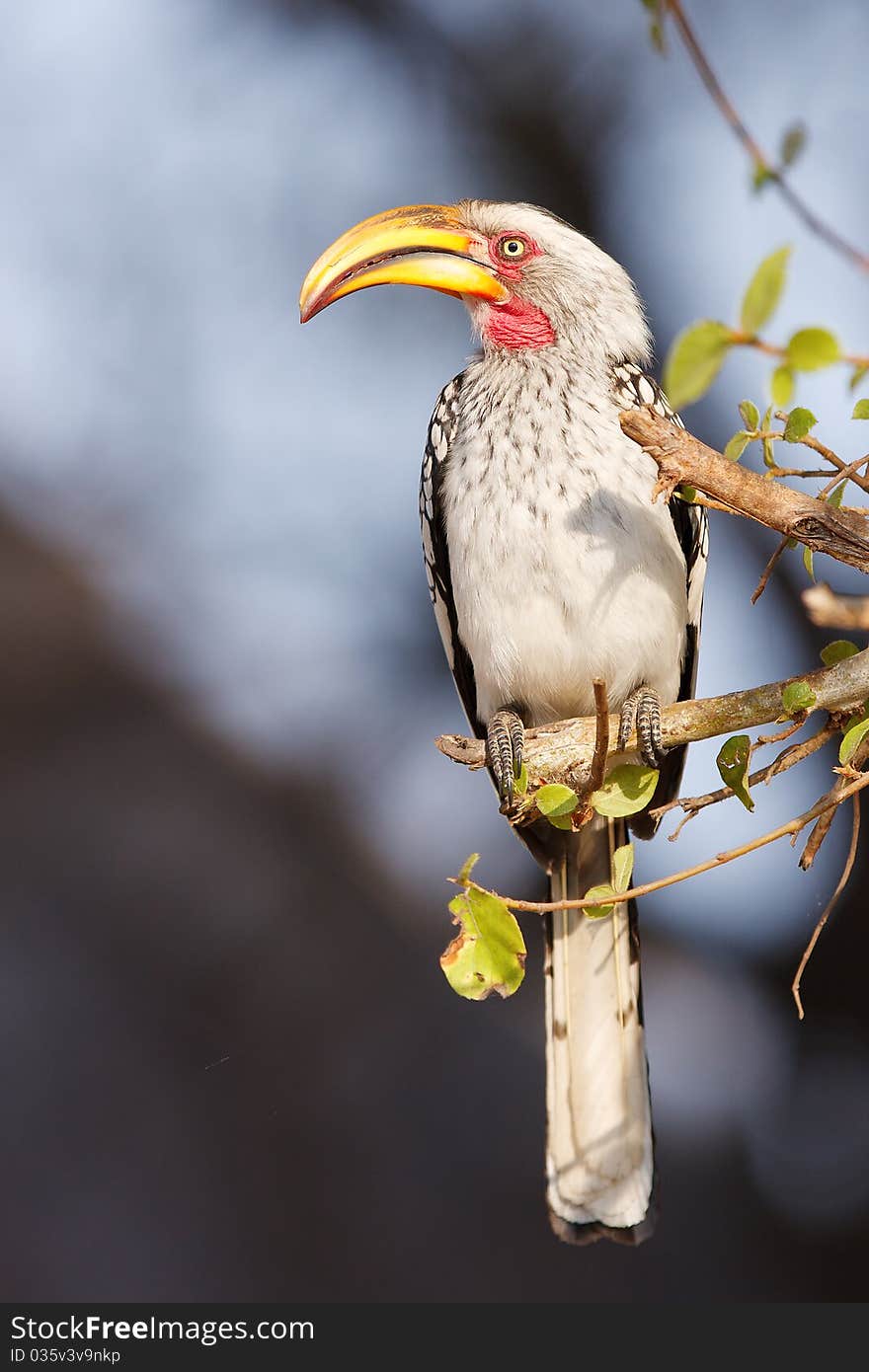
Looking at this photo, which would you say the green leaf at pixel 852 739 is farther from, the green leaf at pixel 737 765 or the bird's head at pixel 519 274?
the bird's head at pixel 519 274

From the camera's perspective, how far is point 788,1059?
332 centimetres

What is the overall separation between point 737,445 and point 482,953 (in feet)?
1.80

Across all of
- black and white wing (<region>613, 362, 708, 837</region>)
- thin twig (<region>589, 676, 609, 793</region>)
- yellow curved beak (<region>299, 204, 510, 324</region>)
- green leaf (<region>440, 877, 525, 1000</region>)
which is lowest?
green leaf (<region>440, 877, 525, 1000</region>)

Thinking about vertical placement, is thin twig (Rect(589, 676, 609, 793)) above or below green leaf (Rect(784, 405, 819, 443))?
below

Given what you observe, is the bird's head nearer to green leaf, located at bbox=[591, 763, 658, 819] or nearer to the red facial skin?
the red facial skin

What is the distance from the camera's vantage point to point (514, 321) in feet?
6.63

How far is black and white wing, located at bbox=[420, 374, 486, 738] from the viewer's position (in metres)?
2.09

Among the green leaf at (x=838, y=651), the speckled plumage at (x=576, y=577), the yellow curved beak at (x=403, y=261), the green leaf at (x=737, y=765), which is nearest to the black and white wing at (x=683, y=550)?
the speckled plumage at (x=576, y=577)

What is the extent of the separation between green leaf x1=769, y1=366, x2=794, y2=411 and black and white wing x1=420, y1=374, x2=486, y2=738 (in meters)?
1.21

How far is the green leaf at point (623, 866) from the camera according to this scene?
4.35 ft

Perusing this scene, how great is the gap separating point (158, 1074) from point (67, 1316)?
0.80m

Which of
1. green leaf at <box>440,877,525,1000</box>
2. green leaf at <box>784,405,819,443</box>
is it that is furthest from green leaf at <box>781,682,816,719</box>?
green leaf at <box>440,877,525,1000</box>

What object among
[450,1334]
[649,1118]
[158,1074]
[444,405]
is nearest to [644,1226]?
[649,1118]

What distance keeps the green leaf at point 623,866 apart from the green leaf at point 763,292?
67 centimetres
